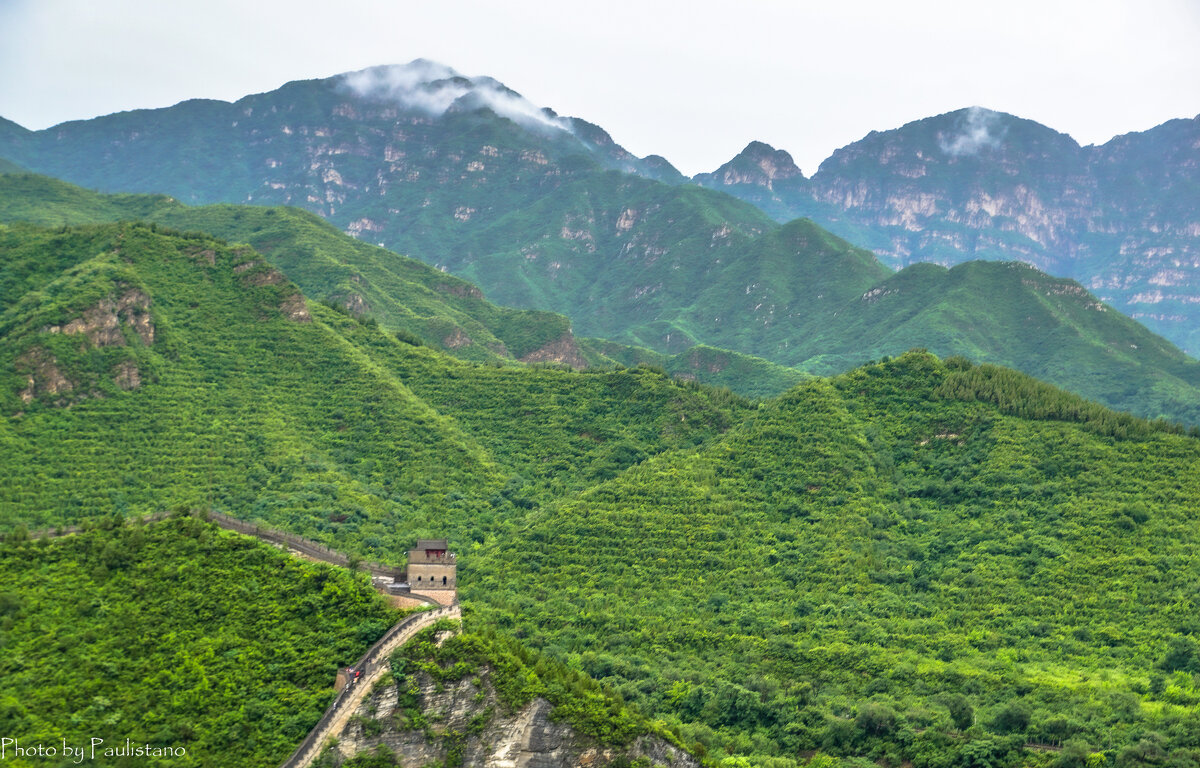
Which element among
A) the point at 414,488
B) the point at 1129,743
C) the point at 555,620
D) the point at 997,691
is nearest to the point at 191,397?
the point at 414,488

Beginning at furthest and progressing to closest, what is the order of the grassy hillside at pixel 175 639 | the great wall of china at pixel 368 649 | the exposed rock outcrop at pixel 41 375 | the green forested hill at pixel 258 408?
the exposed rock outcrop at pixel 41 375 → the green forested hill at pixel 258 408 → the great wall of china at pixel 368 649 → the grassy hillside at pixel 175 639

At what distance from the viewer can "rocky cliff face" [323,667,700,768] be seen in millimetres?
57781

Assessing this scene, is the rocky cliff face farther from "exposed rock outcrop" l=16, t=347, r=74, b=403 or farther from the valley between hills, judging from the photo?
"exposed rock outcrop" l=16, t=347, r=74, b=403

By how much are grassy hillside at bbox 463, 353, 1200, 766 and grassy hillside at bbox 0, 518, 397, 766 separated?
75.5 feet

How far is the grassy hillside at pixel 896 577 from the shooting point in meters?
74.1

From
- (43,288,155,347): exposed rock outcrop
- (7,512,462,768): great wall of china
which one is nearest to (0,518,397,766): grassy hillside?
(7,512,462,768): great wall of china

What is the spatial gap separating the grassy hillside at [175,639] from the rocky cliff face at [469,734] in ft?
9.03

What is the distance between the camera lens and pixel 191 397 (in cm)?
12188

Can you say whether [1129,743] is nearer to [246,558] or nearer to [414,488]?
[246,558]

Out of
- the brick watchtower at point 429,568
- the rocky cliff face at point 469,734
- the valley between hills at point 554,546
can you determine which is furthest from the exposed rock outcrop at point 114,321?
the rocky cliff face at point 469,734

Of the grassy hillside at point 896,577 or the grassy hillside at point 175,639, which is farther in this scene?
the grassy hillside at point 896,577

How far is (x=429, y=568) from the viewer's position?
224 ft

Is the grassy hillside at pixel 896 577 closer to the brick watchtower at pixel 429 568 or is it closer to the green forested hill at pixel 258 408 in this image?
the green forested hill at pixel 258 408

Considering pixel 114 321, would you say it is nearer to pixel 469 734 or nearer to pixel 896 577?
pixel 469 734
